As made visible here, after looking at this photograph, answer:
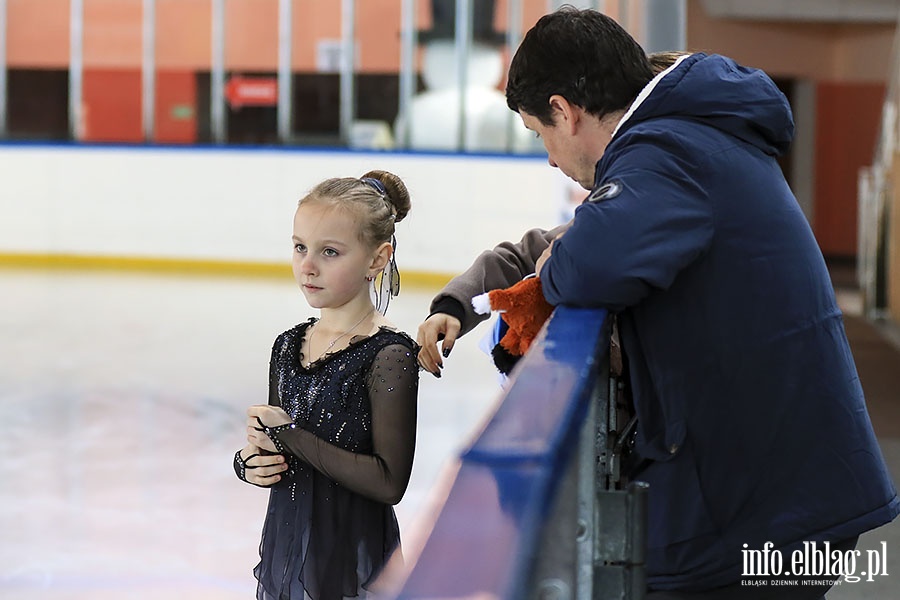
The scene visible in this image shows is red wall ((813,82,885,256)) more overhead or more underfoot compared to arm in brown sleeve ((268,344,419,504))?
more underfoot

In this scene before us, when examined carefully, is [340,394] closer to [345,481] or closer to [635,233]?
[345,481]

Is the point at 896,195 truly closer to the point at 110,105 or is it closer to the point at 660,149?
the point at 110,105

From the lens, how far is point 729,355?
4.54 feet

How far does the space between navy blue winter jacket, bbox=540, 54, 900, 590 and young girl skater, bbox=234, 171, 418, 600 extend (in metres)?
0.49

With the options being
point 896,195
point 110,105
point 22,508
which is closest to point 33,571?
point 22,508

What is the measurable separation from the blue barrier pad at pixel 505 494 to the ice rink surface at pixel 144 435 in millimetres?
53

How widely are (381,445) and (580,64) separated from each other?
2.02ft

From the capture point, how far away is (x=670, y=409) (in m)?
1.38

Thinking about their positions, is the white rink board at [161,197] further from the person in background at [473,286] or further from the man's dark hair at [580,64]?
the man's dark hair at [580,64]

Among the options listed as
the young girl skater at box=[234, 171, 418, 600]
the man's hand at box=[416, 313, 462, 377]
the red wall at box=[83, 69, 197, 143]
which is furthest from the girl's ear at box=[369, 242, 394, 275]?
the red wall at box=[83, 69, 197, 143]

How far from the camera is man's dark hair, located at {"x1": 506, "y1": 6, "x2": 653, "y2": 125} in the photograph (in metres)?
1.46

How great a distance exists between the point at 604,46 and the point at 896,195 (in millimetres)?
9181

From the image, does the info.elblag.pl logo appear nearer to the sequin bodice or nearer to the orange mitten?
the orange mitten

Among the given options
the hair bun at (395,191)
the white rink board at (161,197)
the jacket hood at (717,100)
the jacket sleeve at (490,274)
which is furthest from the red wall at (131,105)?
the jacket hood at (717,100)
